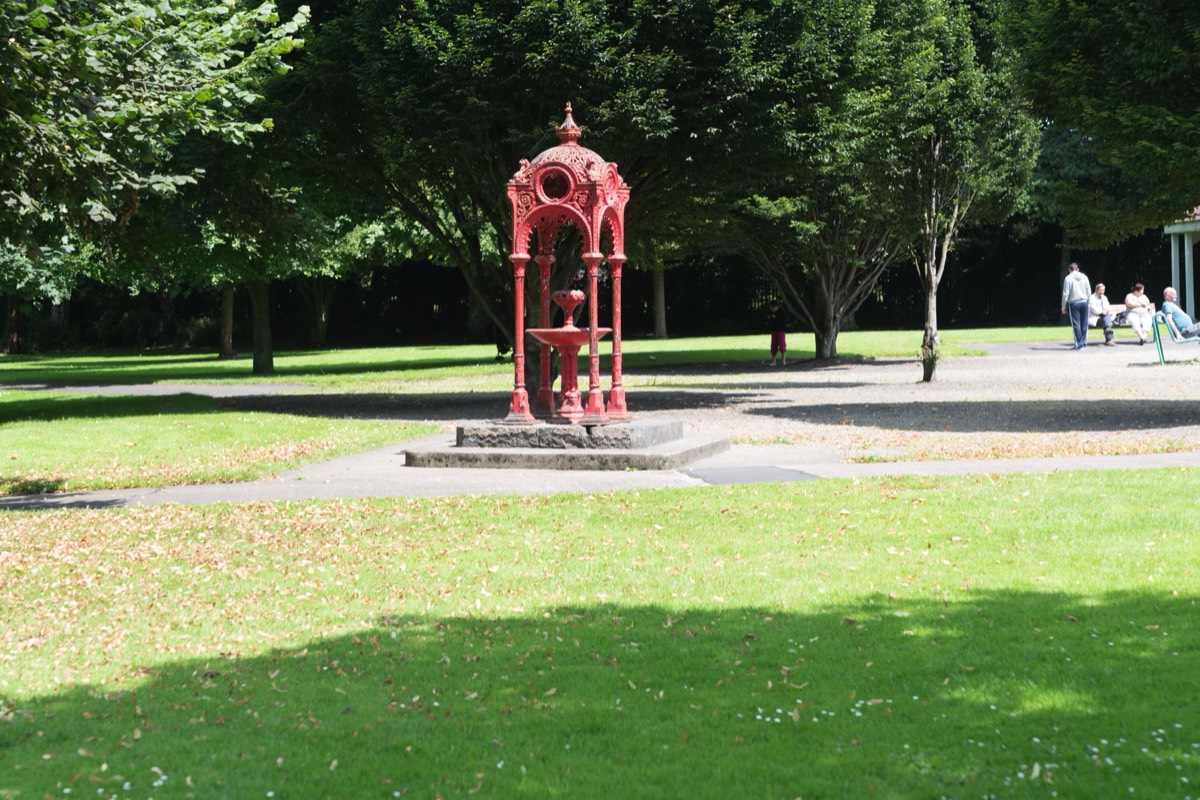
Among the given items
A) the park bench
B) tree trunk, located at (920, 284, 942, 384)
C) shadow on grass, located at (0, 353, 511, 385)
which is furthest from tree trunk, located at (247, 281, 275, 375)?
the park bench

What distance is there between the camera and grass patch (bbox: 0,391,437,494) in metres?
14.3

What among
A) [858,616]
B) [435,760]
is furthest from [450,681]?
[858,616]

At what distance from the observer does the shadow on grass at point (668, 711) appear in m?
4.91

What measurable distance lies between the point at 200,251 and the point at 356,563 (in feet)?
75.3

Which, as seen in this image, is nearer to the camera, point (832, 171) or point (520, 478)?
point (520, 478)

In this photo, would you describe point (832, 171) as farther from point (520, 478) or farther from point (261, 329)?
point (261, 329)

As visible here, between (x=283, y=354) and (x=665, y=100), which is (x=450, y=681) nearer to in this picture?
(x=665, y=100)

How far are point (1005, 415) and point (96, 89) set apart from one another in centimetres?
1268

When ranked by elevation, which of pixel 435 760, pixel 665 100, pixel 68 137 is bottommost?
pixel 435 760

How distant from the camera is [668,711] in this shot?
18.8 ft

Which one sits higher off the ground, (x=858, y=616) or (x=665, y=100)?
(x=665, y=100)

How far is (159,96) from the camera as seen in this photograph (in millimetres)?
11375

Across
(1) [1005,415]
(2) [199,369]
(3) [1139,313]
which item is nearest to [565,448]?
(1) [1005,415]

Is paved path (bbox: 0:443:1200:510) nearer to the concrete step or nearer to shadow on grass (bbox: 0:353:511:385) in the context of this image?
the concrete step
